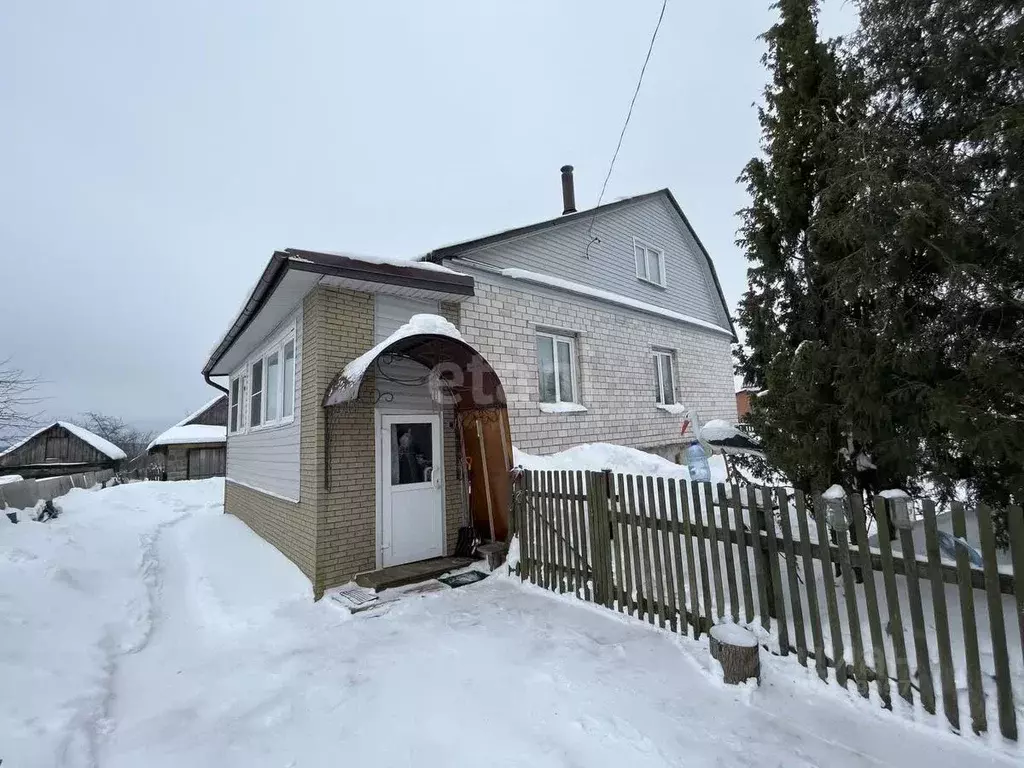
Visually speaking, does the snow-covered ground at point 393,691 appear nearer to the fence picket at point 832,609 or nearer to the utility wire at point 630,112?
the fence picket at point 832,609

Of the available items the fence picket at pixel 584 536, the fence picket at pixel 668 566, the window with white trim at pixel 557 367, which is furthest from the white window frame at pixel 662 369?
the fence picket at pixel 668 566

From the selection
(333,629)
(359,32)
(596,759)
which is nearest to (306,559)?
(333,629)

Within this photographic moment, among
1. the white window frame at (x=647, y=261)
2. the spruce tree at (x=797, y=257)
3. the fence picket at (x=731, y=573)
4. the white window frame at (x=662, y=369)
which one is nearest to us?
the fence picket at (x=731, y=573)

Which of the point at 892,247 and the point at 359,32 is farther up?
the point at 359,32

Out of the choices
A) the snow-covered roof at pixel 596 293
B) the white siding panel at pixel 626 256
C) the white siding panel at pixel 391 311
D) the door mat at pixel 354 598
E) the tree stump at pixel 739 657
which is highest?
the white siding panel at pixel 626 256

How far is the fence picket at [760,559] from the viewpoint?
358cm

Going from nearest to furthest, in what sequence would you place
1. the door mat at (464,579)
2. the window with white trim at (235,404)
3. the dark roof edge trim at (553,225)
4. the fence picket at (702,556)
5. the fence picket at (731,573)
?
the fence picket at (731,573)
the fence picket at (702,556)
the door mat at (464,579)
the dark roof edge trim at (553,225)
the window with white trim at (235,404)

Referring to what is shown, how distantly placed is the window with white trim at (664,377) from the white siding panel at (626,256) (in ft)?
4.73

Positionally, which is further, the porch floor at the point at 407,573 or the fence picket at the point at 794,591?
the porch floor at the point at 407,573

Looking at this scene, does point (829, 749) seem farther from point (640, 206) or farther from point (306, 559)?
point (640, 206)

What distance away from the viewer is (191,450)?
26.0 meters

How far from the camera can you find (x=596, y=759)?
2561 millimetres

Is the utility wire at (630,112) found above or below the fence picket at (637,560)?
above

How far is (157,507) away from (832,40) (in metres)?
19.1
